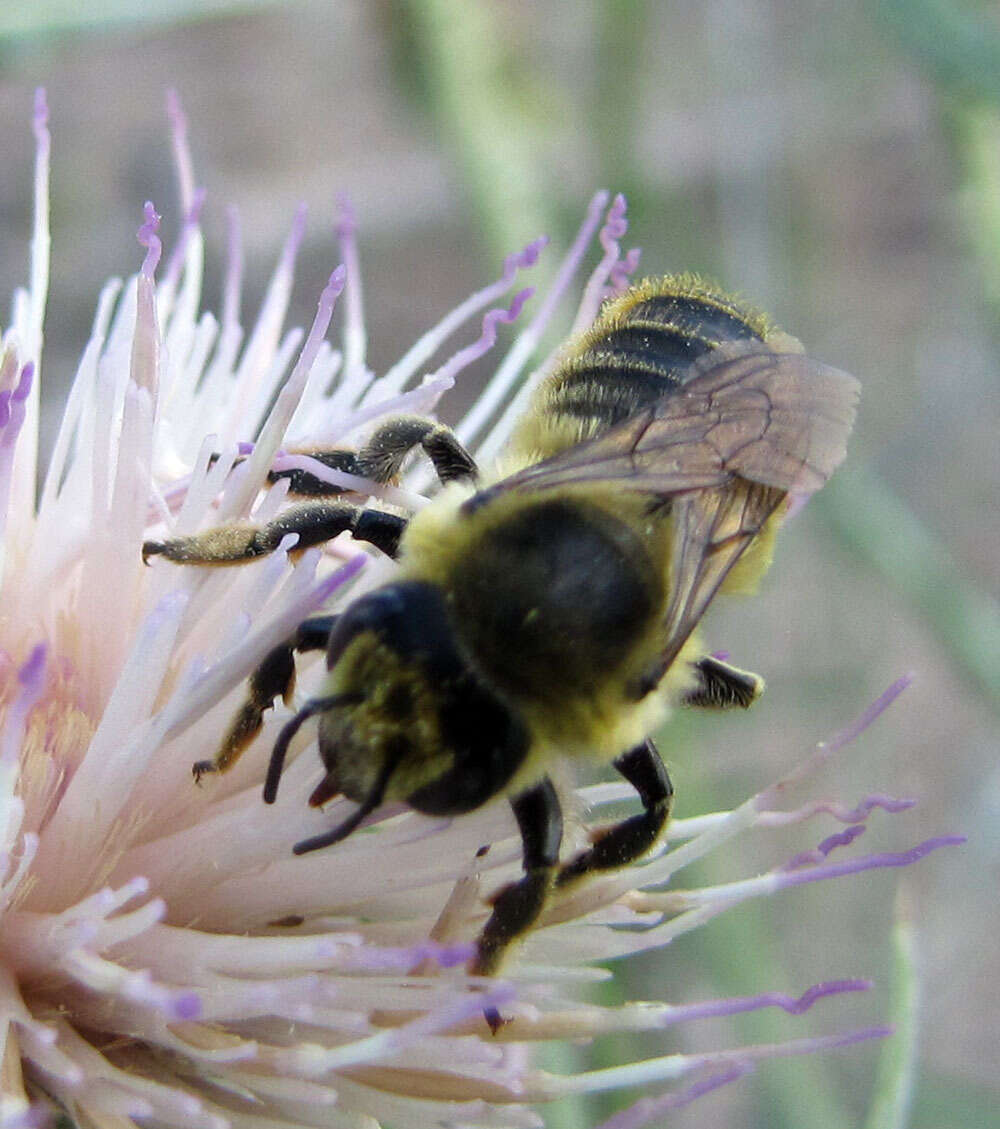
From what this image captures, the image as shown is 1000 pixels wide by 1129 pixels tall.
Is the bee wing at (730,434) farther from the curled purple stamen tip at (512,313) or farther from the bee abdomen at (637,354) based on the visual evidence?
the curled purple stamen tip at (512,313)

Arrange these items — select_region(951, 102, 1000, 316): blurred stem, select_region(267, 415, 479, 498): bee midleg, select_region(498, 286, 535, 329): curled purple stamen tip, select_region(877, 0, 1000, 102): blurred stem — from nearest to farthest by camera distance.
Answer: select_region(267, 415, 479, 498): bee midleg, select_region(498, 286, 535, 329): curled purple stamen tip, select_region(877, 0, 1000, 102): blurred stem, select_region(951, 102, 1000, 316): blurred stem

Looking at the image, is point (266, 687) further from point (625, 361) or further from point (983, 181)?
point (983, 181)

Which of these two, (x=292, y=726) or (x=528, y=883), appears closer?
(x=292, y=726)

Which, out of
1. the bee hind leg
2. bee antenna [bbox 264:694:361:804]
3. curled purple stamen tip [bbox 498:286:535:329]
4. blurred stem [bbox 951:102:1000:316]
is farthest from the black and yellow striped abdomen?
blurred stem [bbox 951:102:1000:316]

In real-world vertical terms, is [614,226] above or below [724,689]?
above

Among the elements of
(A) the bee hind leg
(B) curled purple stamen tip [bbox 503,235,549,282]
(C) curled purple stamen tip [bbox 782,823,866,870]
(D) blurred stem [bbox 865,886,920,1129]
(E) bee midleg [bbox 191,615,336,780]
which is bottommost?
(D) blurred stem [bbox 865,886,920,1129]

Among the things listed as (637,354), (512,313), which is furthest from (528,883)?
(512,313)

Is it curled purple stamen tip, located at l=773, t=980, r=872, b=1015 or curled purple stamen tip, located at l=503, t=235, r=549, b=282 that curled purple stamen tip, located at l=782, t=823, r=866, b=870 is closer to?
curled purple stamen tip, located at l=773, t=980, r=872, b=1015
